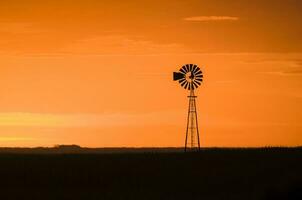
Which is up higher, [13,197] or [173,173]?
[173,173]

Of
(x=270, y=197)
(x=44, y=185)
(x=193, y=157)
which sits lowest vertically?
(x=270, y=197)

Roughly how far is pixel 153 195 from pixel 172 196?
2.92ft

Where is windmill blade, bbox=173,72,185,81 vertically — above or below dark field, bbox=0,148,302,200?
above

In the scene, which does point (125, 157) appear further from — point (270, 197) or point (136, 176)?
point (270, 197)

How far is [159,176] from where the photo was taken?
59250 mm

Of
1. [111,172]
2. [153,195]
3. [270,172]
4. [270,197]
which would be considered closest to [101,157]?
[111,172]

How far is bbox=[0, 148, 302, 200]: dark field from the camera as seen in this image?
47750mm

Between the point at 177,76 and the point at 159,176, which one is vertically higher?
the point at 177,76

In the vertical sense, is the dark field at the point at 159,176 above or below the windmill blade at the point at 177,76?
below

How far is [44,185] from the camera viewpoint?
55156 millimetres

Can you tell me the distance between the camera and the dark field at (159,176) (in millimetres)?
47750

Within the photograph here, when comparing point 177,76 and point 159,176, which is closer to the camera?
point 159,176

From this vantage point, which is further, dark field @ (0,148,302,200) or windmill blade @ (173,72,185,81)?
windmill blade @ (173,72,185,81)

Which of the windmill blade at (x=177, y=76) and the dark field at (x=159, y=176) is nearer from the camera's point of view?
the dark field at (x=159, y=176)
